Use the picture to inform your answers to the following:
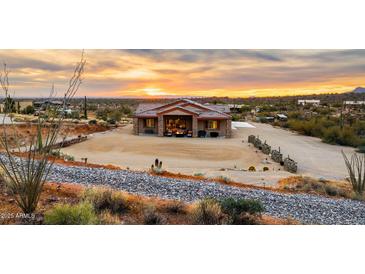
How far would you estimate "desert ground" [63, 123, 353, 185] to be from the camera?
11.2 metres

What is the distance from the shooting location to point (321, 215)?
5.89 metres

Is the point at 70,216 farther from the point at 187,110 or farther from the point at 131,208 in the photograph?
the point at 187,110

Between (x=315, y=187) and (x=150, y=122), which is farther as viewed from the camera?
(x=150, y=122)

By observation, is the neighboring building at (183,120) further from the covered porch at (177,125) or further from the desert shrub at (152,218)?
the desert shrub at (152,218)

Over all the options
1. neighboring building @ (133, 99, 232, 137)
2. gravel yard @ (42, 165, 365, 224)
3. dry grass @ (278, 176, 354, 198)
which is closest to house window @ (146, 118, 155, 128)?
neighboring building @ (133, 99, 232, 137)

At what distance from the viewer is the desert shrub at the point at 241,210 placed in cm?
541

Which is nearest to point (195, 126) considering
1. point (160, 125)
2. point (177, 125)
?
point (177, 125)

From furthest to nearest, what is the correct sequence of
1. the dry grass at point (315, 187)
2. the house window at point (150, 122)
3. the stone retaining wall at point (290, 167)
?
the house window at point (150, 122), the stone retaining wall at point (290, 167), the dry grass at point (315, 187)

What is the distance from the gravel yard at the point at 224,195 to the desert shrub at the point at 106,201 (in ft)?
3.01

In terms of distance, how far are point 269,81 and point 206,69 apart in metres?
2.43

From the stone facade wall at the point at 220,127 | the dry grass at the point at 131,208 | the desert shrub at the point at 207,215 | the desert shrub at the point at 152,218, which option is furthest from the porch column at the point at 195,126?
the desert shrub at the point at 152,218

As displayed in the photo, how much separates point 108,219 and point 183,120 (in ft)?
56.0

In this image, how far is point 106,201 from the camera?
18.1ft
